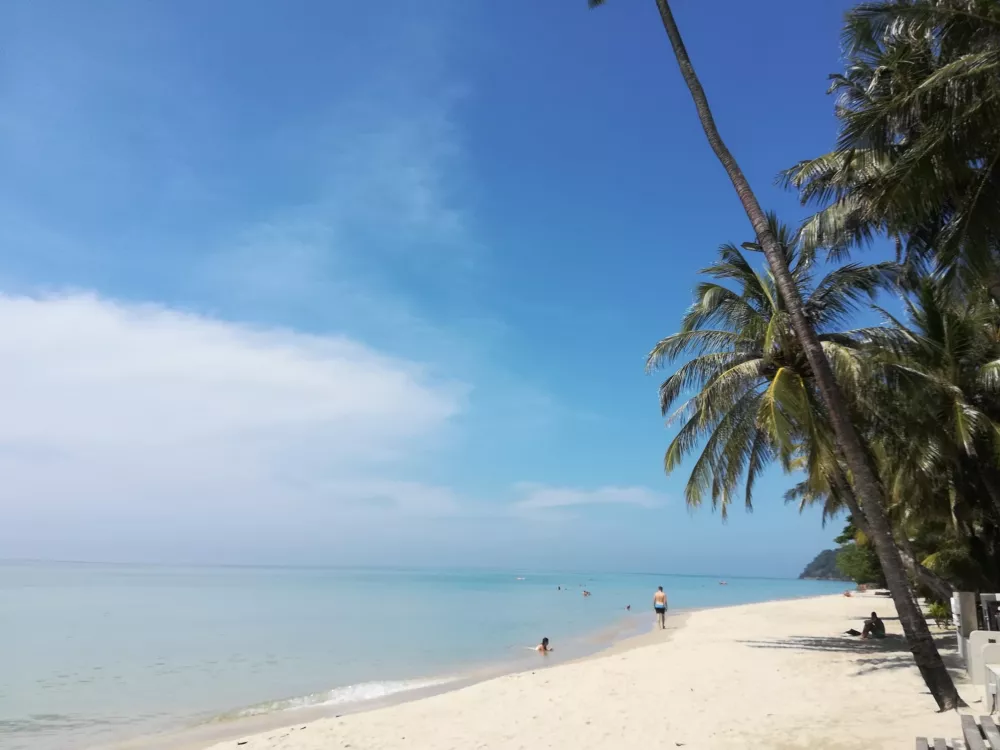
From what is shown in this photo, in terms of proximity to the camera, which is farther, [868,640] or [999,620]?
[868,640]

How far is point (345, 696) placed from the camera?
14.9 m

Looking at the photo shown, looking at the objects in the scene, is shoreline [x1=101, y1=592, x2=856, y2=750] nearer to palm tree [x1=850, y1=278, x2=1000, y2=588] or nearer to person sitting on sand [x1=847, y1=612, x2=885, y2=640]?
person sitting on sand [x1=847, y1=612, x2=885, y2=640]

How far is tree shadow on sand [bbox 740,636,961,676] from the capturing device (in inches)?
469

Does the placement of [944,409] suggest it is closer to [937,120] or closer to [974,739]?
[937,120]

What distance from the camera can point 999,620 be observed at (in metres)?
8.70

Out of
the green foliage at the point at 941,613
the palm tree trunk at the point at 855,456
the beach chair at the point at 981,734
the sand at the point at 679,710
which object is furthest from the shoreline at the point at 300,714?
the beach chair at the point at 981,734

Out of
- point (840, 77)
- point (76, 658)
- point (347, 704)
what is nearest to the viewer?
point (840, 77)

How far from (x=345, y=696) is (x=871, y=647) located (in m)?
11.7

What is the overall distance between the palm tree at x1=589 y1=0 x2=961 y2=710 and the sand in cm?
58

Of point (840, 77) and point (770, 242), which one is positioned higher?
point (840, 77)

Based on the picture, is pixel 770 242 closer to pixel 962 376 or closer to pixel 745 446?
pixel 745 446

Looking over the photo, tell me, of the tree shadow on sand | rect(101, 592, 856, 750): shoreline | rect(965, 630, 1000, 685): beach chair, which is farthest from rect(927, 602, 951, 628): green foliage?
rect(965, 630, 1000, 685): beach chair

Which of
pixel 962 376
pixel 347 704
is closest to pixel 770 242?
pixel 962 376

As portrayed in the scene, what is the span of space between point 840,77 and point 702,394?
6393 mm
